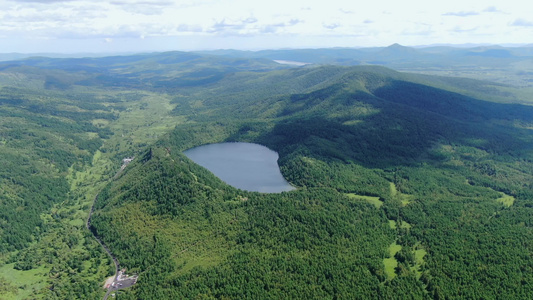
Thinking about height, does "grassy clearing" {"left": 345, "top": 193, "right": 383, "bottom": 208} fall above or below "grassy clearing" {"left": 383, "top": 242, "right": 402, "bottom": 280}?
above

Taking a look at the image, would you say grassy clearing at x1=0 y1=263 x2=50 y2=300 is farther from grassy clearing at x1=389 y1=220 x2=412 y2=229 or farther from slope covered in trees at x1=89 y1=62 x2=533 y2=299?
grassy clearing at x1=389 y1=220 x2=412 y2=229

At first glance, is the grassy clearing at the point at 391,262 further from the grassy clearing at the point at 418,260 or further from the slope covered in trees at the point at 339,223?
the grassy clearing at the point at 418,260

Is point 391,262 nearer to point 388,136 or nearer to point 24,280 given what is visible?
point 24,280

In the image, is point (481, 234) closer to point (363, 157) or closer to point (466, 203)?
point (466, 203)

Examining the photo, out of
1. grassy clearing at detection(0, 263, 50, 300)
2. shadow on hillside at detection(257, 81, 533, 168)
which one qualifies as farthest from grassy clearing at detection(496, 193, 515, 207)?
grassy clearing at detection(0, 263, 50, 300)

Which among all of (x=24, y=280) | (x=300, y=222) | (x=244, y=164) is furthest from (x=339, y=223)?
(x=24, y=280)

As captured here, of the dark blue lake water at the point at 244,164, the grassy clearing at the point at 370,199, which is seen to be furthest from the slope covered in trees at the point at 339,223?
the dark blue lake water at the point at 244,164
